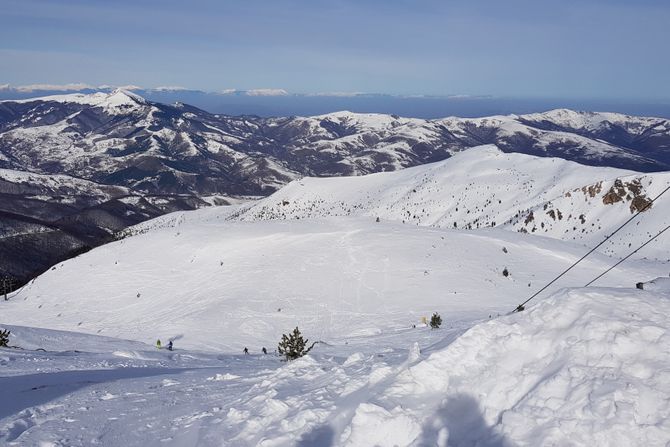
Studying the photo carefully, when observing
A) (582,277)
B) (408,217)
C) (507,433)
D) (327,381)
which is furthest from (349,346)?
(408,217)

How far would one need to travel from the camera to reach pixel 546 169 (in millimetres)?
147250

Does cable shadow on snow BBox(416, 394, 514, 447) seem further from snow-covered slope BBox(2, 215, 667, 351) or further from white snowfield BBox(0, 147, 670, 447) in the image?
snow-covered slope BBox(2, 215, 667, 351)

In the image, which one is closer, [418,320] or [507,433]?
[507,433]

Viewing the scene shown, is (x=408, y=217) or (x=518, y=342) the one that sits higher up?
(x=518, y=342)

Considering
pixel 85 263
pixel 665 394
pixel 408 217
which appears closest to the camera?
pixel 665 394

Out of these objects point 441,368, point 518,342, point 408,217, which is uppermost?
point 518,342

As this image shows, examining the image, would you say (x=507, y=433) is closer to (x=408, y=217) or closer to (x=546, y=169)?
(x=408, y=217)

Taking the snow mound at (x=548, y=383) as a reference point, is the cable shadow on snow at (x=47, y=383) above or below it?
below

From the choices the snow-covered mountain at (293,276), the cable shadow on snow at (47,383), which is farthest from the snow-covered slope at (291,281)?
the cable shadow on snow at (47,383)

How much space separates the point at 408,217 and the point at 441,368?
396ft

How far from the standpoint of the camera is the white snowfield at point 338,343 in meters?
8.89

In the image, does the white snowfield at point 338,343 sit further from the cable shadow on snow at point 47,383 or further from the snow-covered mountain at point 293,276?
the snow-covered mountain at point 293,276

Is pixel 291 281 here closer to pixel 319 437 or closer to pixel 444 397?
pixel 444 397

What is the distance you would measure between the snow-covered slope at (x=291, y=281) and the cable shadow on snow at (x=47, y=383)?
12659 mm
